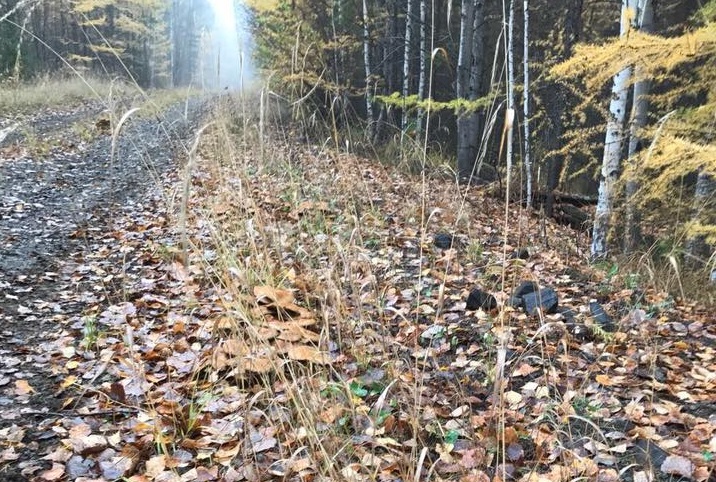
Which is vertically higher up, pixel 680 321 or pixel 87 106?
pixel 87 106

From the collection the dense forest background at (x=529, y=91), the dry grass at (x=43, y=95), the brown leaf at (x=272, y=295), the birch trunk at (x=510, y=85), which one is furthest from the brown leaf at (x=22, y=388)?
the dry grass at (x=43, y=95)

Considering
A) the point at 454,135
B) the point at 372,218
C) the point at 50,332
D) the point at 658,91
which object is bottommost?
the point at 50,332

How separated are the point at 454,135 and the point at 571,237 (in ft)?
33.6

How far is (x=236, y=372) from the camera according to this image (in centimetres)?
258

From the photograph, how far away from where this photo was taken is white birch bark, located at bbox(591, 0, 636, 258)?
5531 millimetres

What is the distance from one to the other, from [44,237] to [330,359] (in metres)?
4.15

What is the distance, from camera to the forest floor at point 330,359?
2.21 meters

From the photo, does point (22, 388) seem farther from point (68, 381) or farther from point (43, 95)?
point (43, 95)

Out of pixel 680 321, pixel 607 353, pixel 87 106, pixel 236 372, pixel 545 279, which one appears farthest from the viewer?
pixel 87 106

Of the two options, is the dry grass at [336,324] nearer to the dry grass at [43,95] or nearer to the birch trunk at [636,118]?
the birch trunk at [636,118]

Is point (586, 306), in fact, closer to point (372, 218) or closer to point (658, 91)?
point (372, 218)

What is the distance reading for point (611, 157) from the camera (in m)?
5.75

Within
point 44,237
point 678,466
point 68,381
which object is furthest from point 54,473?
point 44,237

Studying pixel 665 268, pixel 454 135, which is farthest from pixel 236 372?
pixel 454 135
